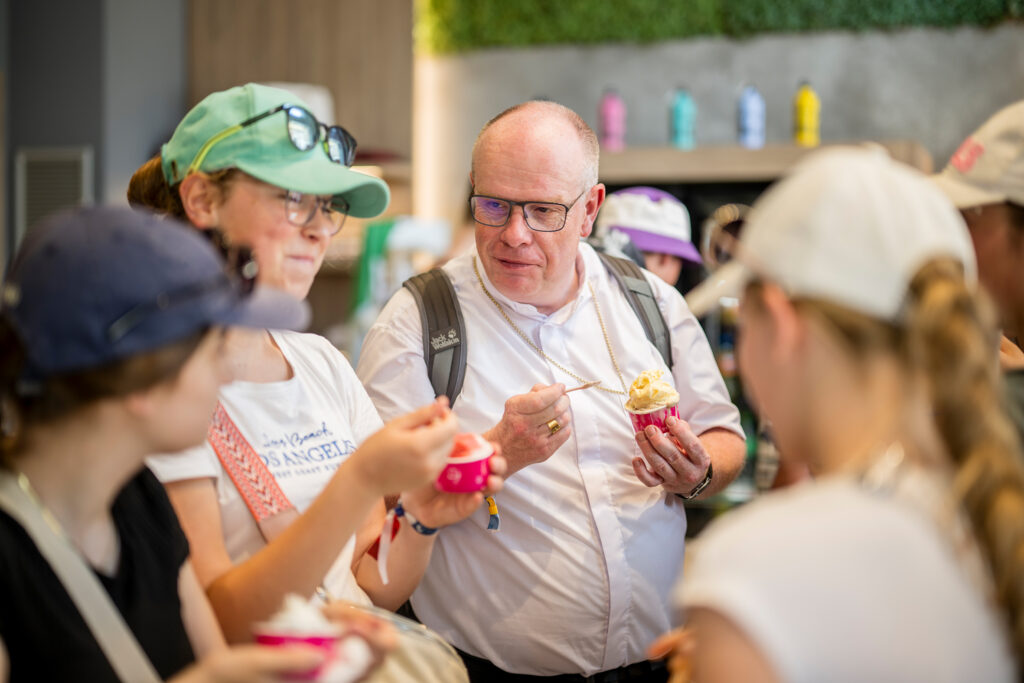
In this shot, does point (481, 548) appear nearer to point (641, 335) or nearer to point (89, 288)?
point (641, 335)

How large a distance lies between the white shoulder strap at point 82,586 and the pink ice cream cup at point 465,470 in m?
0.61

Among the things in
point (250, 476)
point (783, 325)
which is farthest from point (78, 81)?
point (783, 325)

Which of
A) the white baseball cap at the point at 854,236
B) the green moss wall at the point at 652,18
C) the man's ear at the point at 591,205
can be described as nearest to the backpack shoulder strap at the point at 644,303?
the man's ear at the point at 591,205

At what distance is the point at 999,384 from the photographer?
1.21m

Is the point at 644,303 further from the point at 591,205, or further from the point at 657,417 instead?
the point at 657,417

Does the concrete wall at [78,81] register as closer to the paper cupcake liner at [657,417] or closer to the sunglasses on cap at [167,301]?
the paper cupcake liner at [657,417]

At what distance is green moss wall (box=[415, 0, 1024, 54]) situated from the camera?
6297mm

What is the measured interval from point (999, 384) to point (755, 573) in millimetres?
426

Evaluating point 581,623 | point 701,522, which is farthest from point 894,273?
point 701,522

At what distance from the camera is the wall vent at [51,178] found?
647 cm

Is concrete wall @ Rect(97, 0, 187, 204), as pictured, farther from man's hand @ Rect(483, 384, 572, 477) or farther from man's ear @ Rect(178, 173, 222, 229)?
man's hand @ Rect(483, 384, 572, 477)

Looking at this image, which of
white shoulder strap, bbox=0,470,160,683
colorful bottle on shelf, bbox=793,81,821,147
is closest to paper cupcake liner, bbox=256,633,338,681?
white shoulder strap, bbox=0,470,160,683

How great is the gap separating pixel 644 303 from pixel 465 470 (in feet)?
3.47

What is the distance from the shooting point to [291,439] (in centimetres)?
181
